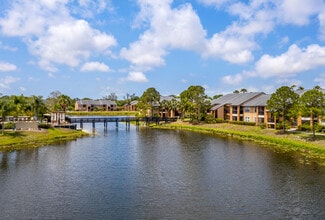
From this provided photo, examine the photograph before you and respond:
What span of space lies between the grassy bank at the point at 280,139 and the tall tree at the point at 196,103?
8167mm

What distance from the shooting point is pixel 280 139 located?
65750mm

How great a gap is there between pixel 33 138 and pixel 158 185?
43.6 meters

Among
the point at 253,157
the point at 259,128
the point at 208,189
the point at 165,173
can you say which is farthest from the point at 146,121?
the point at 208,189

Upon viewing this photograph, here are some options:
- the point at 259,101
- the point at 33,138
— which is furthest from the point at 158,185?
the point at 259,101

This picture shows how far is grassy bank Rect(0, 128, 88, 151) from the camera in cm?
6141

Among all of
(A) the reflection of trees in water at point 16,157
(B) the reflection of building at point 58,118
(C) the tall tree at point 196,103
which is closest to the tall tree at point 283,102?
(C) the tall tree at point 196,103

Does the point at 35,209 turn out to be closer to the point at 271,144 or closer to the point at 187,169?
the point at 187,169

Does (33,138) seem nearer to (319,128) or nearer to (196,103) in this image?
(196,103)

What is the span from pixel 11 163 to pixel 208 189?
1180 inches

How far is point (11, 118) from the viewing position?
7988 cm

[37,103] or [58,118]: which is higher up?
[37,103]

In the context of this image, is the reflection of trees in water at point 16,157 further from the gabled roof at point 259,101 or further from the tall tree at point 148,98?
the tall tree at point 148,98

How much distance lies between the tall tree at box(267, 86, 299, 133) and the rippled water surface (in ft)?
72.3

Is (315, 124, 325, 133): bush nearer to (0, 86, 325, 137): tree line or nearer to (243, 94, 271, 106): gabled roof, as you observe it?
(0, 86, 325, 137): tree line
